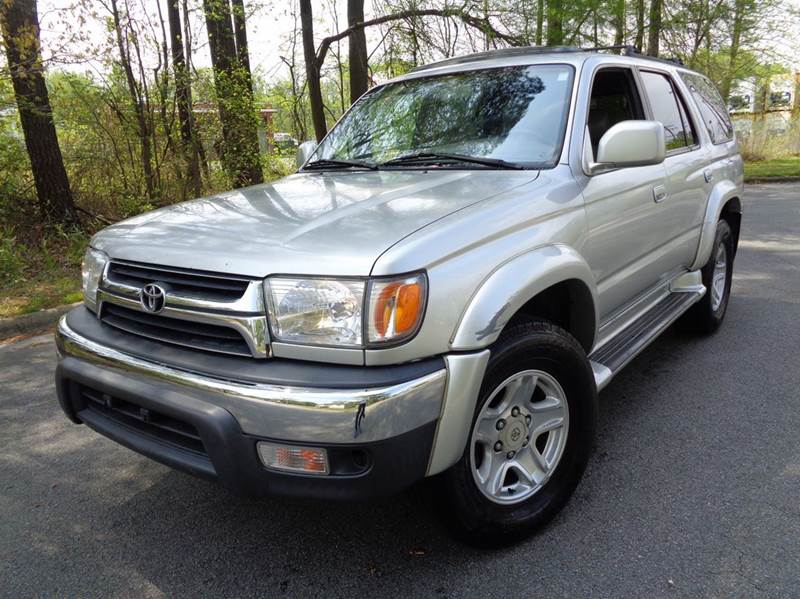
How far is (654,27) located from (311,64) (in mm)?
9605

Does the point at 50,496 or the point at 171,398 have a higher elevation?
the point at 171,398

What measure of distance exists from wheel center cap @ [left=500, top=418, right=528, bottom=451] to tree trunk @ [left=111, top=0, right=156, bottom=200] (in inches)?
300

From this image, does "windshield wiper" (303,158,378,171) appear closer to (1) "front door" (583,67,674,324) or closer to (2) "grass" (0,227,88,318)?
(1) "front door" (583,67,674,324)

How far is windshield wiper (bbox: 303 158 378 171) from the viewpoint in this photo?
309 cm

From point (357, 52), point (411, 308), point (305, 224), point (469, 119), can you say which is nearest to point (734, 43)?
point (357, 52)

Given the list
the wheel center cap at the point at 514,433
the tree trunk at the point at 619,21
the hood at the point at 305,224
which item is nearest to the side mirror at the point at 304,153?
the hood at the point at 305,224

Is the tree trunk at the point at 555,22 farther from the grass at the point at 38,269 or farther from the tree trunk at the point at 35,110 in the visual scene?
the grass at the point at 38,269

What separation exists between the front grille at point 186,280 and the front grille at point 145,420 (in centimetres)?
42

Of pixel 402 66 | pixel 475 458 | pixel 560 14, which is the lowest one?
pixel 475 458

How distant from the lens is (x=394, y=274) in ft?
5.87

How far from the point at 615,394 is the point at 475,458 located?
168cm

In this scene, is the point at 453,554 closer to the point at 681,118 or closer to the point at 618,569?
the point at 618,569

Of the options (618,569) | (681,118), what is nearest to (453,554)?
(618,569)

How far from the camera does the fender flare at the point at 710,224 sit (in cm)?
404
